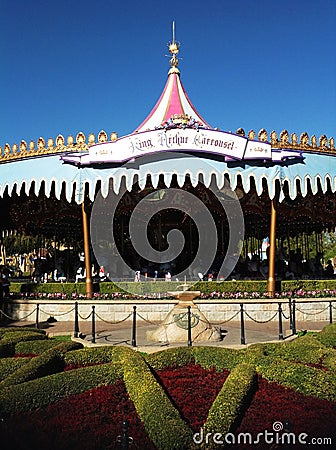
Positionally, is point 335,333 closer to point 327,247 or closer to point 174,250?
point 174,250

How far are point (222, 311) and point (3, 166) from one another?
30.4 feet

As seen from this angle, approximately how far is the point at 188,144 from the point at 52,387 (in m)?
9.92

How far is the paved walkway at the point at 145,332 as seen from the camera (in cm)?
1094

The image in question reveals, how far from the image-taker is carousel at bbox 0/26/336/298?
14820mm

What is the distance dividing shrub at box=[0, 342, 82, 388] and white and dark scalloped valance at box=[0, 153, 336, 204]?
25.3 feet

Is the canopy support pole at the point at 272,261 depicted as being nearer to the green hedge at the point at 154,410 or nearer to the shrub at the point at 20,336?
the shrub at the point at 20,336

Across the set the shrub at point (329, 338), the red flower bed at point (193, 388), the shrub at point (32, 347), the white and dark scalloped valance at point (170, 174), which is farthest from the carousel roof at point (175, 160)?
the red flower bed at point (193, 388)

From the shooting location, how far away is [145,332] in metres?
13.2

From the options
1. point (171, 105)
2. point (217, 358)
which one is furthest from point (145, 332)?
point (171, 105)

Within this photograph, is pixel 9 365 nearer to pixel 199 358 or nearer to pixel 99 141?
pixel 199 358

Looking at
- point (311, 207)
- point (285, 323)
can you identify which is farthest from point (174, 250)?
point (285, 323)

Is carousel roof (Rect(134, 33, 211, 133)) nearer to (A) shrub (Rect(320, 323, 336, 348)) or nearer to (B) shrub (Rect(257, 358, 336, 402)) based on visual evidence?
(A) shrub (Rect(320, 323, 336, 348))

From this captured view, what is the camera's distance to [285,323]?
49.6ft

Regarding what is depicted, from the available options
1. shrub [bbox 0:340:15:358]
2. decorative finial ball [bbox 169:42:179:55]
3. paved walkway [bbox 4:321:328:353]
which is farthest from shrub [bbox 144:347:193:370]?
decorative finial ball [bbox 169:42:179:55]
